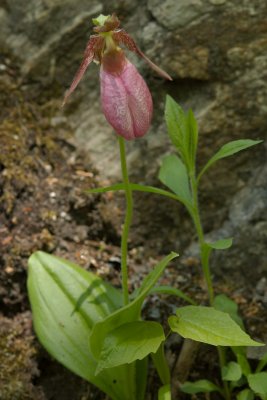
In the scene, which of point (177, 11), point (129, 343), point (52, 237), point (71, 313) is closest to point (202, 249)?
point (129, 343)

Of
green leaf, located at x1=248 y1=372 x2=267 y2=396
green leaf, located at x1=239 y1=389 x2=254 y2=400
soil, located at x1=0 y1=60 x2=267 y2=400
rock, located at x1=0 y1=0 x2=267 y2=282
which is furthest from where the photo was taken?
rock, located at x1=0 y1=0 x2=267 y2=282

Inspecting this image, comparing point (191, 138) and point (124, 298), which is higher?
point (191, 138)

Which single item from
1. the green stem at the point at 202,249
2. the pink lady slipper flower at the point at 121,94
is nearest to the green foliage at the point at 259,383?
the green stem at the point at 202,249

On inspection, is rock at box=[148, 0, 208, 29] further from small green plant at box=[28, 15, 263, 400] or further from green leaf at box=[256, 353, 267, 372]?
green leaf at box=[256, 353, 267, 372]

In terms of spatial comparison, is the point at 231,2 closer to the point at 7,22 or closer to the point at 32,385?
the point at 7,22

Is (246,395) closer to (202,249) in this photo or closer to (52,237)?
(202,249)

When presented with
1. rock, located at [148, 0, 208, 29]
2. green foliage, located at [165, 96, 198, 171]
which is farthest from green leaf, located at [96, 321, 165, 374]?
rock, located at [148, 0, 208, 29]

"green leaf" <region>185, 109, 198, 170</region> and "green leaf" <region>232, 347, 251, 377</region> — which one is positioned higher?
"green leaf" <region>185, 109, 198, 170</region>
